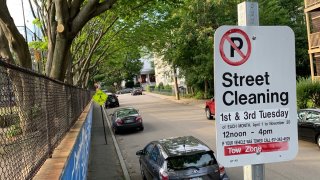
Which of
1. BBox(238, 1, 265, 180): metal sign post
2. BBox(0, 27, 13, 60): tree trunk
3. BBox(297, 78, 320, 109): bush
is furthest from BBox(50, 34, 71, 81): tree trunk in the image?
BBox(297, 78, 320, 109): bush

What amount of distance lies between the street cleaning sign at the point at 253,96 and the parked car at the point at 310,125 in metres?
13.3

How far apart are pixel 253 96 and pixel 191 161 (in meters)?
7.12

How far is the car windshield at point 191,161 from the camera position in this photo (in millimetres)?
9766

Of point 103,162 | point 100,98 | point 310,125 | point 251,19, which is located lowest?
point 103,162

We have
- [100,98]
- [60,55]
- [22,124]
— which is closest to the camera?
[22,124]

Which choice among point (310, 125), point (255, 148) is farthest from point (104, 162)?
point (255, 148)

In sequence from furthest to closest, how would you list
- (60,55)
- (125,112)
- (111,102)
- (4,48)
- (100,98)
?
(111,102) → (125,112) → (100,98) → (4,48) → (60,55)

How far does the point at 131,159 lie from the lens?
55.1 ft

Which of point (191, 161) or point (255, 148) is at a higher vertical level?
point (255, 148)

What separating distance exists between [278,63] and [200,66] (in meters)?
38.1

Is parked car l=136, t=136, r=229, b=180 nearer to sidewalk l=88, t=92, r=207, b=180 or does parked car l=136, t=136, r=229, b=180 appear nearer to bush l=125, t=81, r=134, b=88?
sidewalk l=88, t=92, r=207, b=180

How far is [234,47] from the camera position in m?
2.87

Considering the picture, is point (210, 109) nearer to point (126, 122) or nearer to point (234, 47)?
point (126, 122)

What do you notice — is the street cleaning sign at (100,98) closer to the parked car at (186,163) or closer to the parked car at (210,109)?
the parked car at (210,109)
